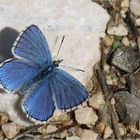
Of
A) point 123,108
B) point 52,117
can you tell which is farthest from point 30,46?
point 123,108

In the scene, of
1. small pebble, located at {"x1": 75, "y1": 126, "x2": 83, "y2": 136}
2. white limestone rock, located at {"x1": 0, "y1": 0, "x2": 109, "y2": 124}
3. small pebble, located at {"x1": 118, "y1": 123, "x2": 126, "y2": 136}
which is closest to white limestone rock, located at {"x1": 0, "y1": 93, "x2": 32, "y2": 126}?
small pebble, located at {"x1": 75, "y1": 126, "x2": 83, "y2": 136}

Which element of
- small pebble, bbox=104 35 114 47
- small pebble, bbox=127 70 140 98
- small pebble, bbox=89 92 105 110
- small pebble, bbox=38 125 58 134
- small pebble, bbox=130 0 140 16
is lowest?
small pebble, bbox=38 125 58 134

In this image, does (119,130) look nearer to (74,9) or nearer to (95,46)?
(95,46)

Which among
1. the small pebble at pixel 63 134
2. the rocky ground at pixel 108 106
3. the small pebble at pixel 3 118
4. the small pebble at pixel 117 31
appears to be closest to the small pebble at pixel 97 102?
the rocky ground at pixel 108 106

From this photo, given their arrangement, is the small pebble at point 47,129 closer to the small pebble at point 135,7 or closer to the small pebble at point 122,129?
the small pebble at point 122,129

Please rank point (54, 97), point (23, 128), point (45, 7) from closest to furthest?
1. point (54, 97)
2. point (23, 128)
3. point (45, 7)

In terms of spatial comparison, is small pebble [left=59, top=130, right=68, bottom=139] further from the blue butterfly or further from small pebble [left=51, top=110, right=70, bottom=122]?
the blue butterfly
